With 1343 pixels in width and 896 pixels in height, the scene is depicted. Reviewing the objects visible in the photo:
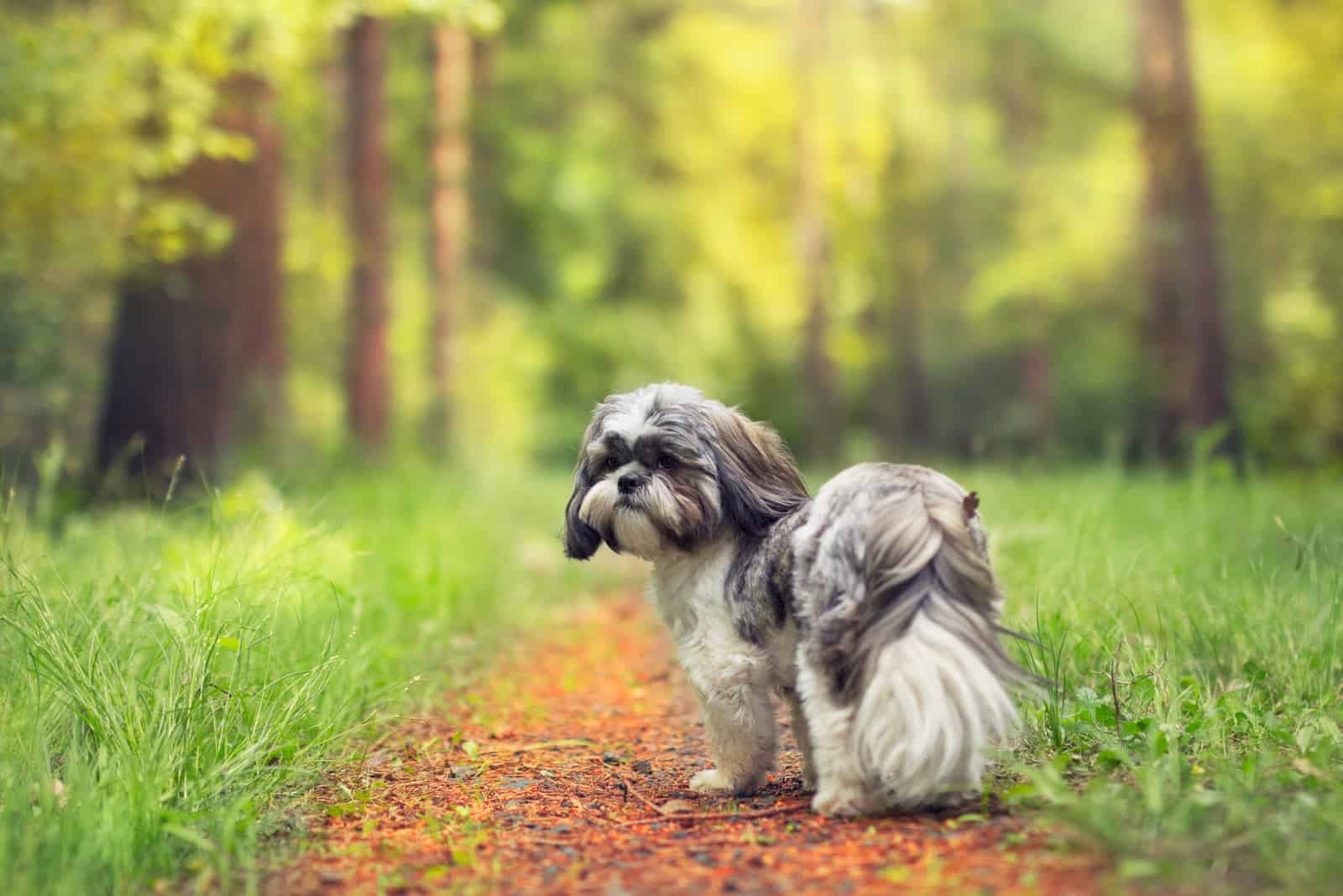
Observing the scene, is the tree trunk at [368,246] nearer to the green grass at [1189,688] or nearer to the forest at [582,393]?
the forest at [582,393]

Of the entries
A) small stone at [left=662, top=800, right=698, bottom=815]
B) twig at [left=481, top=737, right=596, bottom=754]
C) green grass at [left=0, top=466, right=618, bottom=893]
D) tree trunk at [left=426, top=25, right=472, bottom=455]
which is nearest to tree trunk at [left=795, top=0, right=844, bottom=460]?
tree trunk at [left=426, top=25, right=472, bottom=455]

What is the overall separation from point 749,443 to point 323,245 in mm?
15706

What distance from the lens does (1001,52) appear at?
28047 millimetres

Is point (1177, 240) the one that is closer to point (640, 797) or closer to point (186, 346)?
point (186, 346)

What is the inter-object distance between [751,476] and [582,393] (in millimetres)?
27755

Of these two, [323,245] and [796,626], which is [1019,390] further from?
[796,626]

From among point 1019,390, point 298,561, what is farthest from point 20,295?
point 1019,390

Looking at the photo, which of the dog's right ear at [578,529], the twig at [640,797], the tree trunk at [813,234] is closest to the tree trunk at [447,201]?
the tree trunk at [813,234]

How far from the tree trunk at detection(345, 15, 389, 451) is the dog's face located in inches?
478

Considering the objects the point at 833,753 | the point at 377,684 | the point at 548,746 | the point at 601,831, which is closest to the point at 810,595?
the point at 833,753

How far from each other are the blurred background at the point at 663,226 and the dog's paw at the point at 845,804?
4486 mm

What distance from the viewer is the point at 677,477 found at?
14.7 ft

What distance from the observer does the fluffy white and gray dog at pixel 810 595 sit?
11.9 feet

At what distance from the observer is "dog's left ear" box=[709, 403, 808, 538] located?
4.50 meters
